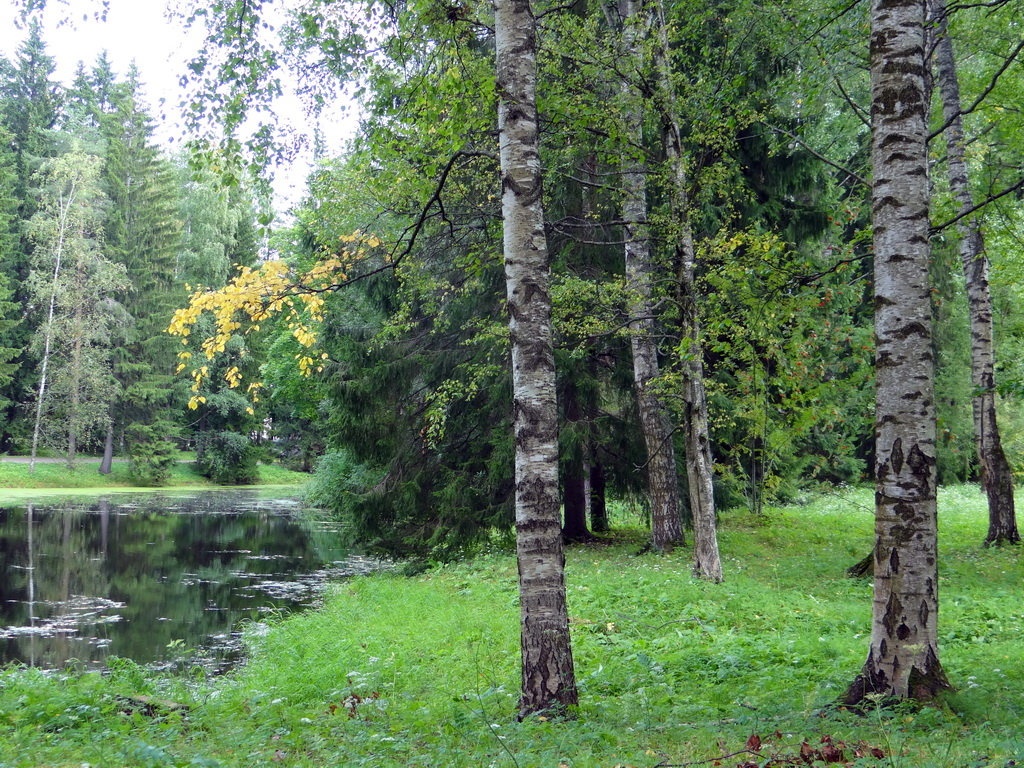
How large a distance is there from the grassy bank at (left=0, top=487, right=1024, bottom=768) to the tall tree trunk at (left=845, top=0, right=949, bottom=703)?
36 cm

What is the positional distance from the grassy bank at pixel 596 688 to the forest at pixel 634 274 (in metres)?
0.56

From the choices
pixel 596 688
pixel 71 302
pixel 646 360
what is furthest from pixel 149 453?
pixel 596 688

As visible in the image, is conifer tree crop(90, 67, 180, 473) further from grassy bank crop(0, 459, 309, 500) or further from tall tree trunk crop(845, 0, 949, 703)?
tall tree trunk crop(845, 0, 949, 703)

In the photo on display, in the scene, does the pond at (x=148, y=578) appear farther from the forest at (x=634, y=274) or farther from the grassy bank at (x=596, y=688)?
the forest at (x=634, y=274)

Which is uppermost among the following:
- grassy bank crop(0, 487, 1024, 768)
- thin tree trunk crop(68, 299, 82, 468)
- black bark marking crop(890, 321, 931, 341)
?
thin tree trunk crop(68, 299, 82, 468)

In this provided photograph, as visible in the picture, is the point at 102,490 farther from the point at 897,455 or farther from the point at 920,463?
the point at 920,463

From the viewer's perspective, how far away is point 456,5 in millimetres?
6531

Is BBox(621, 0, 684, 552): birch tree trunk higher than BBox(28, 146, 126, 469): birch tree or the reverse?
the reverse

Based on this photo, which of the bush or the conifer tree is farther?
the bush

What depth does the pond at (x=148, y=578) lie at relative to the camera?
35.1ft

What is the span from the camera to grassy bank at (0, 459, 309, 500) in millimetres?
35844

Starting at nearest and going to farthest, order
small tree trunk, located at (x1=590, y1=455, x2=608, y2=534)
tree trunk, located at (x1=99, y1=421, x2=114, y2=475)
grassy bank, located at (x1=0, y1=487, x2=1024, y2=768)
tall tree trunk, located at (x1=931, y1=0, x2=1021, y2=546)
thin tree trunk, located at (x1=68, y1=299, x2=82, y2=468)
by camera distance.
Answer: grassy bank, located at (x1=0, y1=487, x2=1024, y2=768) → tall tree trunk, located at (x1=931, y1=0, x2=1021, y2=546) → small tree trunk, located at (x1=590, y1=455, x2=608, y2=534) → thin tree trunk, located at (x1=68, y1=299, x2=82, y2=468) → tree trunk, located at (x1=99, y1=421, x2=114, y2=475)

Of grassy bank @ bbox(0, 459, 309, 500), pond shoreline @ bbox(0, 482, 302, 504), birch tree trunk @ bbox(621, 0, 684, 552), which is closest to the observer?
birch tree trunk @ bbox(621, 0, 684, 552)

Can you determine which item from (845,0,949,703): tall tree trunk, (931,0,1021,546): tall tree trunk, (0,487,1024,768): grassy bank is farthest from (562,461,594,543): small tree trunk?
(845,0,949,703): tall tree trunk
